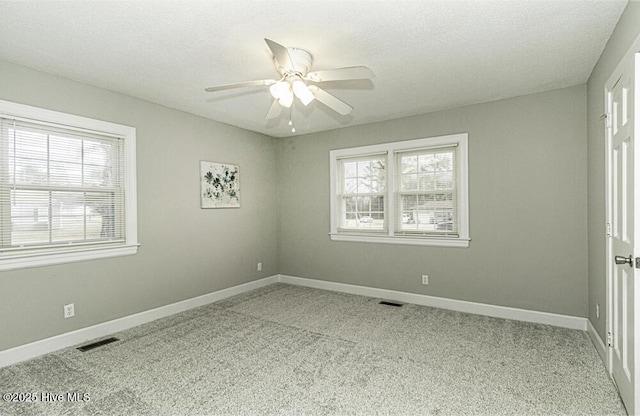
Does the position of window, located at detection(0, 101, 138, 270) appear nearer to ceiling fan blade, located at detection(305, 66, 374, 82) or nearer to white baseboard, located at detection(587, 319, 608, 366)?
ceiling fan blade, located at detection(305, 66, 374, 82)

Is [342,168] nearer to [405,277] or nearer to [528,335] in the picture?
[405,277]

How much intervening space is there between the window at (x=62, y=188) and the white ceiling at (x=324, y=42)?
49 cm

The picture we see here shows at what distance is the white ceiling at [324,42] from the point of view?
211 centimetres

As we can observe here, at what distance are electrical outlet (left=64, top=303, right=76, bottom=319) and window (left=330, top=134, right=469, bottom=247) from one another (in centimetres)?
327

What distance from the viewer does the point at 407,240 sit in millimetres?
4551

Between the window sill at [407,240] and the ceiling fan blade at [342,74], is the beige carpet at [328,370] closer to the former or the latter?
the window sill at [407,240]

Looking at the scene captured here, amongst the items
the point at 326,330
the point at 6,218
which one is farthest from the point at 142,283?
the point at 326,330

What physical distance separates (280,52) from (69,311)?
120 inches

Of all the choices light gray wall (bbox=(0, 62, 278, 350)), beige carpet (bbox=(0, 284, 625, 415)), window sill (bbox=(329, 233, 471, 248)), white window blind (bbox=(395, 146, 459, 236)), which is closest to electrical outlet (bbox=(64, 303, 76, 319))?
light gray wall (bbox=(0, 62, 278, 350))

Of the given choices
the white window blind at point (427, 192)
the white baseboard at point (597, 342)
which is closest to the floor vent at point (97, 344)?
the white window blind at point (427, 192)

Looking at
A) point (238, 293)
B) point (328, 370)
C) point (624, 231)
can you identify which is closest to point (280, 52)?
point (328, 370)

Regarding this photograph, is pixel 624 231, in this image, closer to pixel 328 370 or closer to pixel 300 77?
pixel 328 370

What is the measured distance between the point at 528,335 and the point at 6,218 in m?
4.79

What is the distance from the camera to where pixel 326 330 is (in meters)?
3.52
